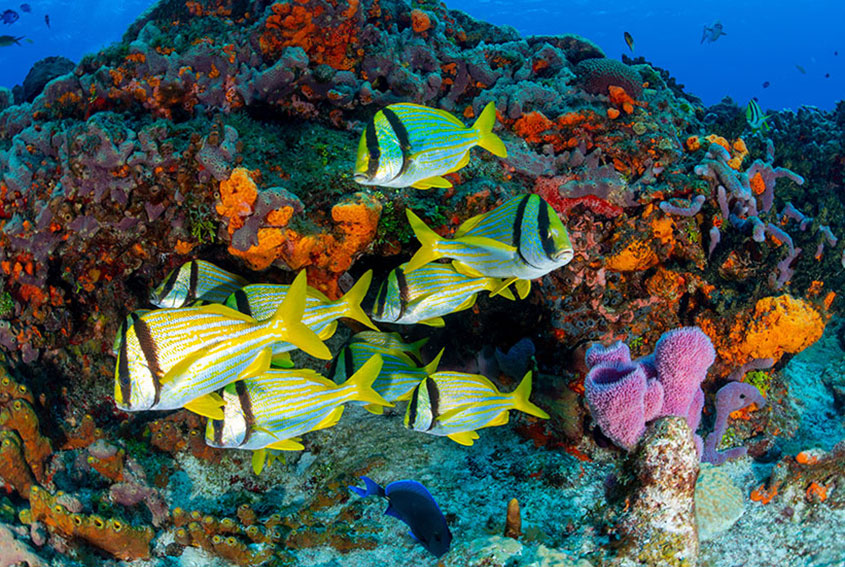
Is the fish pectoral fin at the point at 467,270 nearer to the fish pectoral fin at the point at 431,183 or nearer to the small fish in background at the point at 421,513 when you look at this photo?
the fish pectoral fin at the point at 431,183

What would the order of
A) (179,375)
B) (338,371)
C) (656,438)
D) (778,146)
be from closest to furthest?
(179,375), (656,438), (338,371), (778,146)

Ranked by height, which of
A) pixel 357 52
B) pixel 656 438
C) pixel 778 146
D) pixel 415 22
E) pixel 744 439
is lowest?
pixel 656 438

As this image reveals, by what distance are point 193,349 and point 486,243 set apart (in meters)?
1.35

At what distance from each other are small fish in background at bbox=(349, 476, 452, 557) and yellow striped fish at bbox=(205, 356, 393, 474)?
2.05 feet

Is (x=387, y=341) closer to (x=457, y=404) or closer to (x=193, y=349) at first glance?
(x=457, y=404)

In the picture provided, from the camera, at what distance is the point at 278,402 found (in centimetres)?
247

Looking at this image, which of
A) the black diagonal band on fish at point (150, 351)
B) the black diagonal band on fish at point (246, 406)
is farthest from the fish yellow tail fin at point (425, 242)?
the black diagonal band on fish at point (150, 351)

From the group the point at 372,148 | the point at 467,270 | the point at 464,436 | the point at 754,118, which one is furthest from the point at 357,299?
the point at 754,118

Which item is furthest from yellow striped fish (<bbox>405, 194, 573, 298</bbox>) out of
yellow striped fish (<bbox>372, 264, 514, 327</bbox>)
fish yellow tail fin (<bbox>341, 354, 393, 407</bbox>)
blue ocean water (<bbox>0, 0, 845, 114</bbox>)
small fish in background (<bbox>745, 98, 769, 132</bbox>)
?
blue ocean water (<bbox>0, 0, 845, 114</bbox>)

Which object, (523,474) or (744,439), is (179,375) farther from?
(744,439)

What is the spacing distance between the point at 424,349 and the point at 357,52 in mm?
3372

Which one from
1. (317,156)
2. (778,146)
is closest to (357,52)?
(317,156)

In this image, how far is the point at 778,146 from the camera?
695cm

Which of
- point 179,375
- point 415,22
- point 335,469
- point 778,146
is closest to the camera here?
point 179,375
